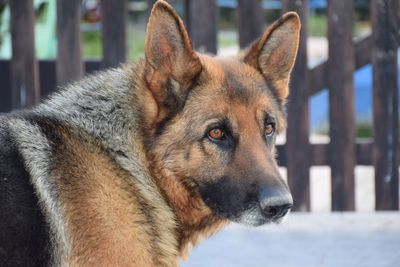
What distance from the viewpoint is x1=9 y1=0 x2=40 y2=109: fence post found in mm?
6016

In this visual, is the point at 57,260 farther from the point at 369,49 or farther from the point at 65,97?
the point at 369,49

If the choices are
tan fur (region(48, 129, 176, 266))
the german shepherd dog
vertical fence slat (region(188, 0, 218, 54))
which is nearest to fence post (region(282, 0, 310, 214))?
vertical fence slat (region(188, 0, 218, 54))

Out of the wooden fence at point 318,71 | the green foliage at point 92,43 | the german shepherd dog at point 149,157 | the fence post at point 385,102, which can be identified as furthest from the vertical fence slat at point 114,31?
the green foliage at point 92,43

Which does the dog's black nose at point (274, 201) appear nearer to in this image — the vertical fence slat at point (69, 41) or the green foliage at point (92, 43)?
the vertical fence slat at point (69, 41)

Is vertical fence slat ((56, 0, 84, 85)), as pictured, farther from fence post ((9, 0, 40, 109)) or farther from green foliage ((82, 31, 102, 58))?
green foliage ((82, 31, 102, 58))

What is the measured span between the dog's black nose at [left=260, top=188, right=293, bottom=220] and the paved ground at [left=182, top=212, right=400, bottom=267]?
157 cm

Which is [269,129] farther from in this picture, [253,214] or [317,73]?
[317,73]

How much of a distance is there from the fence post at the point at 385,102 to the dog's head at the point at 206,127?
2542mm

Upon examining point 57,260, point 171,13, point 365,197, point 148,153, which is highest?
point 171,13

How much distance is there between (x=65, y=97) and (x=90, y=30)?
1321 centimetres

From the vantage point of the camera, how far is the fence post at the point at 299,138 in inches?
238

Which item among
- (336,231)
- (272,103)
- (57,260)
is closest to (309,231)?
(336,231)

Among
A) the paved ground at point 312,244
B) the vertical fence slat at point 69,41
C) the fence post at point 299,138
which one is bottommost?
the paved ground at point 312,244

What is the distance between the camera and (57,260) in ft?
10.3
